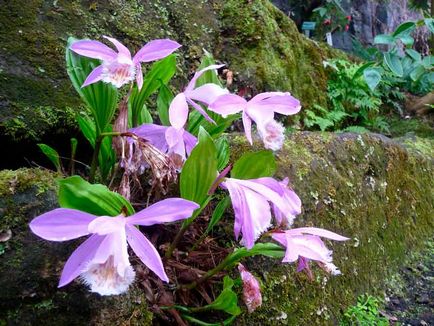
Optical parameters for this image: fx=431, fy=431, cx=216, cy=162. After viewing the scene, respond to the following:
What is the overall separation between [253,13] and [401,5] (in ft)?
23.1

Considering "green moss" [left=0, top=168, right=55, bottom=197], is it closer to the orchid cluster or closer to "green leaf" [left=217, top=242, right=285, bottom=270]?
the orchid cluster

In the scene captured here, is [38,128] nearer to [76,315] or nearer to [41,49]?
[41,49]

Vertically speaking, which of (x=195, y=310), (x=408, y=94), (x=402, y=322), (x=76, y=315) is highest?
(x=76, y=315)

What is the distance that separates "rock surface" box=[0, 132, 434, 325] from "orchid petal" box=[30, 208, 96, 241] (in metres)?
0.24

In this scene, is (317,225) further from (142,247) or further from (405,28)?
(405,28)

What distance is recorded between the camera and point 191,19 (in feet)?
7.98

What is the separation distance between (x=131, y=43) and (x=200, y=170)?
1245mm

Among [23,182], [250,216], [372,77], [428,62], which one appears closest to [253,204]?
[250,216]

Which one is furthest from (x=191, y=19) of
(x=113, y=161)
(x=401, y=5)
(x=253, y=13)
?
(x=401, y=5)

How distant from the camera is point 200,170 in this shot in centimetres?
102

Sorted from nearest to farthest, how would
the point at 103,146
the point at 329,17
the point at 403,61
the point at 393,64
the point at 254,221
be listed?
the point at 254,221 < the point at 103,146 < the point at 393,64 < the point at 403,61 < the point at 329,17

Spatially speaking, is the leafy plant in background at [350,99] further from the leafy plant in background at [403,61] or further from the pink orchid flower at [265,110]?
the pink orchid flower at [265,110]

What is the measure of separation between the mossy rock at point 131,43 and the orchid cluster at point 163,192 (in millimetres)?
523

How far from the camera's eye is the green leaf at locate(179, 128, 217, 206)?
3.22 ft
